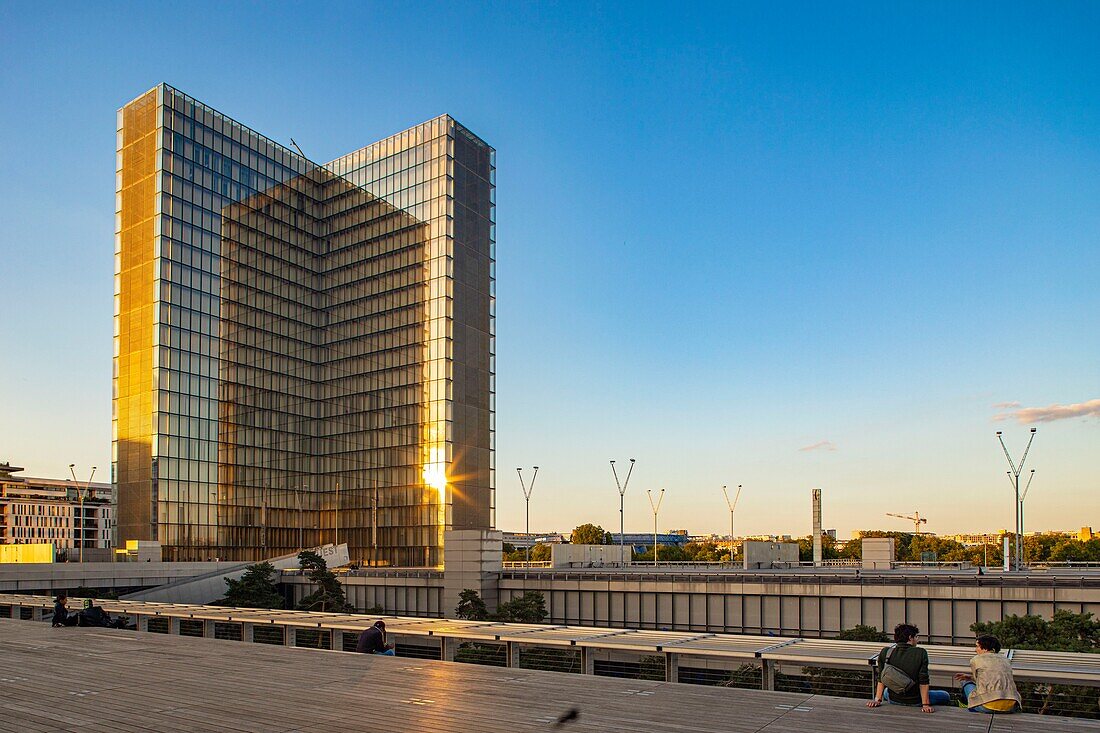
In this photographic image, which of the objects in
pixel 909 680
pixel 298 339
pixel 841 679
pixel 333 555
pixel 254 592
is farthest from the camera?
pixel 298 339

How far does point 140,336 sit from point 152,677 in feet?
334

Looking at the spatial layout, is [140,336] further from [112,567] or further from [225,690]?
[225,690]

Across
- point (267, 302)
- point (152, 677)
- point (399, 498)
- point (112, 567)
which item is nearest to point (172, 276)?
point (267, 302)

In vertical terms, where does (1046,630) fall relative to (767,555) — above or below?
above

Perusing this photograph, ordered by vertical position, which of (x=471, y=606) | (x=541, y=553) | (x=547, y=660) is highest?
(x=547, y=660)

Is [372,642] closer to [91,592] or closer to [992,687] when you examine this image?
[992,687]

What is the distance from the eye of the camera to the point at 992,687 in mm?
12906

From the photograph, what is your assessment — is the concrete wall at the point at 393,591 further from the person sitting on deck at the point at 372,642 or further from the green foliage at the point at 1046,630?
the person sitting on deck at the point at 372,642

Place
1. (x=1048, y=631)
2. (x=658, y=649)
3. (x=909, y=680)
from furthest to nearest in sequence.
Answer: (x=1048, y=631)
(x=658, y=649)
(x=909, y=680)

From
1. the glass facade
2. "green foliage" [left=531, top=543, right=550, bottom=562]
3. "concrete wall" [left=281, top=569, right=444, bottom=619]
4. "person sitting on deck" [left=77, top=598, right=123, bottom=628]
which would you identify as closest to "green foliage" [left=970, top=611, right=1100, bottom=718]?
"person sitting on deck" [left=77, top=598, right=123, bottom=628]

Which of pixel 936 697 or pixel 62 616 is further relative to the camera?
pixel 62 616

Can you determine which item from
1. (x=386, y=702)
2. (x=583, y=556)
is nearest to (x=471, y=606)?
(x=583, y=556)

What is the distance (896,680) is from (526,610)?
1590 inches

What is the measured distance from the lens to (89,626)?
A: 29719 mm
